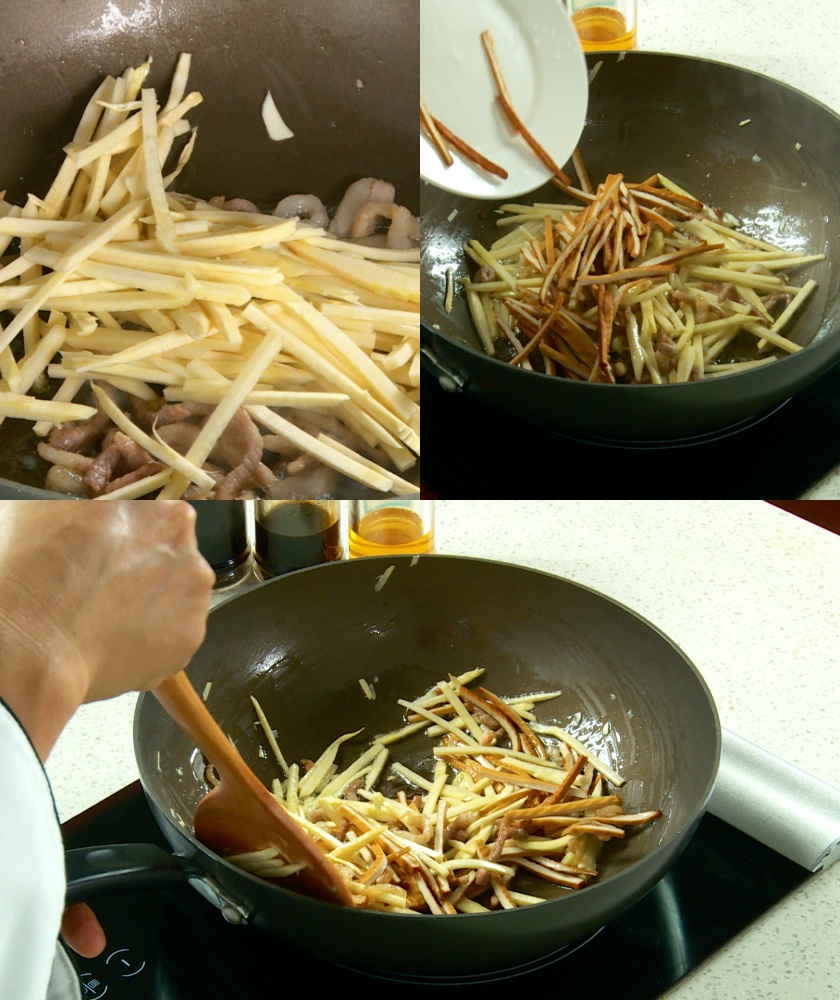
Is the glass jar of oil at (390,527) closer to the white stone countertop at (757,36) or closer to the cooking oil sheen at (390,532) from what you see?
the cooking oil sheen at (390,532)

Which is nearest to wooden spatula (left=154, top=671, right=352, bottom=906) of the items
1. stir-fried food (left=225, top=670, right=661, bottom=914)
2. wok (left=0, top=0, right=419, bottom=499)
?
stir-fried food (left=225, top=670, right=661, bottom=914)

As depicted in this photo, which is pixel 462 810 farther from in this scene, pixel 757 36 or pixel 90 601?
pixel 757 36

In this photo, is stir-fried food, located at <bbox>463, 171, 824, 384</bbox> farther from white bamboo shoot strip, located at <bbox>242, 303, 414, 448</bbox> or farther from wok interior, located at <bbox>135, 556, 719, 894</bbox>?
wok interior, located at <bbox>135, 556, 719, 894</bbox>

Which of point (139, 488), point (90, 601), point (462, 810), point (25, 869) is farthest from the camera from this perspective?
point (462, 810)

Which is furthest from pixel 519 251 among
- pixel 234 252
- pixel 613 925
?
pixel 613 925

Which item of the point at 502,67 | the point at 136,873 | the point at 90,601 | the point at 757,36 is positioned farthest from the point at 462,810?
the point at 757,36

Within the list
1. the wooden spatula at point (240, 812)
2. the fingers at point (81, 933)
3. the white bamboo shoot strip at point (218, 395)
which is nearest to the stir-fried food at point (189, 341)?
the white bamboo shoot strip at point (218, 395)

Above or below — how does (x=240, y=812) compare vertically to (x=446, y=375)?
below
